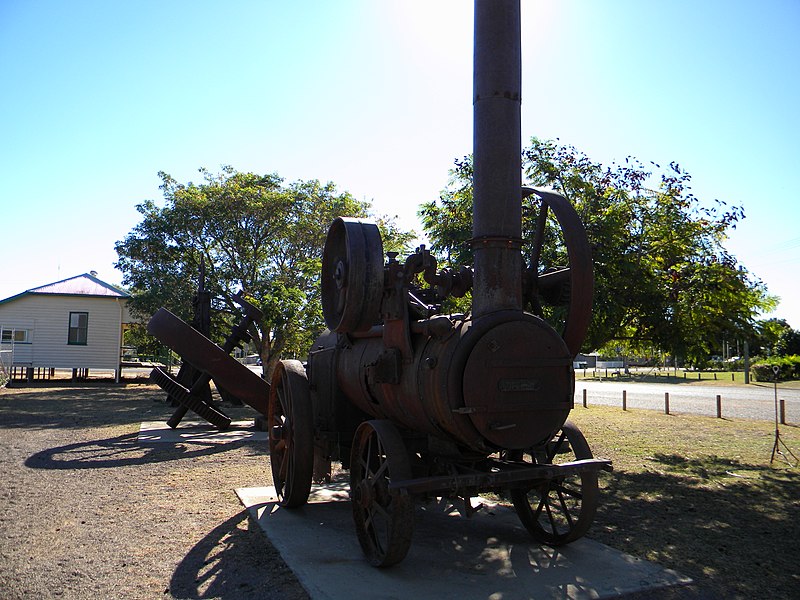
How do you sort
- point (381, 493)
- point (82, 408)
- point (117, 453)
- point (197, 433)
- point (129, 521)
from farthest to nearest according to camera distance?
point (82, 408), point (197, 433), point (117, 453), point (129, 521), point (381, 493)

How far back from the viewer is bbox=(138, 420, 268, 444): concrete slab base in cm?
1079

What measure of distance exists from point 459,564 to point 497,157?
2.98m

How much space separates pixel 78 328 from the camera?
87.5 ft

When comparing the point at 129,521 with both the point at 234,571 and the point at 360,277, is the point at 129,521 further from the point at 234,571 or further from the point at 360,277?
the point at 360,277

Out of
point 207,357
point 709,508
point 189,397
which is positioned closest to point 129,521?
point 207,357

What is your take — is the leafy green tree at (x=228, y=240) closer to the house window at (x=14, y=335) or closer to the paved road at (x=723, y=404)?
the house window at (x=14, y=335)

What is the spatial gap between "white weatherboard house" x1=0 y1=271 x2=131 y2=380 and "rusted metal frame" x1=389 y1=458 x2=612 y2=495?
25.0 meters

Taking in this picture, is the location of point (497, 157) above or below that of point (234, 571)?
above

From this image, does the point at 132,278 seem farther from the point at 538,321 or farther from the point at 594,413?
the point at 538,321

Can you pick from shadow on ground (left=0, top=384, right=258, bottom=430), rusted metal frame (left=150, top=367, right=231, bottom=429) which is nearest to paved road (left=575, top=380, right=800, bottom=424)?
shadow on ground (left=0, top=384, right=258, bottom=430)

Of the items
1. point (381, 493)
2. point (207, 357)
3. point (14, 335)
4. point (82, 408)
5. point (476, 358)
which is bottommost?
point (82, 408)

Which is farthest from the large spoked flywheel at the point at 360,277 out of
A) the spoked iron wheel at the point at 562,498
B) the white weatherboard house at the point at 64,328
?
the white weatherboard house at the point at 64,328

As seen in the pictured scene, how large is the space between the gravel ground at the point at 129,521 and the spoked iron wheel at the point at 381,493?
0.61m

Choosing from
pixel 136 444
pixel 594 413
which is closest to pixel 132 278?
pixel 136 444
